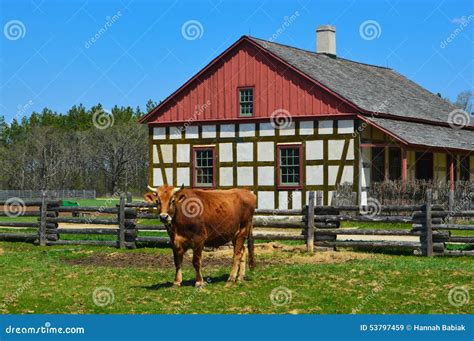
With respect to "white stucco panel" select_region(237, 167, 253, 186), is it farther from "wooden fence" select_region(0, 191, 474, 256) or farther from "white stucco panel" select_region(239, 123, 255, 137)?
"wooden fence" select_region(0, 191, 474, 256)

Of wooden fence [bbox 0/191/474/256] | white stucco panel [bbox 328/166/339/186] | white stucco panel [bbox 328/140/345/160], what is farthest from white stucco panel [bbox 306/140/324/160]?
wooden fence [bbox 0/191/474/256]

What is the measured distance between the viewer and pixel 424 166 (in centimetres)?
3759

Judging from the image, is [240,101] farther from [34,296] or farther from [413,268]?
[34,296]

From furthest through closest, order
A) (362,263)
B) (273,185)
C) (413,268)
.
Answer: (273,185), (362,263), (413,268)

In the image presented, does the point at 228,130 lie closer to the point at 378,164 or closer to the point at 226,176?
the point at 226,176

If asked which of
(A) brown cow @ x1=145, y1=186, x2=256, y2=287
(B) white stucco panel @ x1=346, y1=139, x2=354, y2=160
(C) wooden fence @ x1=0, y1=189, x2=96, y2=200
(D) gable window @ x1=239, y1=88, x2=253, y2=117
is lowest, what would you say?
(A) brown cow @ x1=145, y1=186, x2=256, y2=287

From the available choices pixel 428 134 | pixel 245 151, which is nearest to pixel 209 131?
pixel 245 151

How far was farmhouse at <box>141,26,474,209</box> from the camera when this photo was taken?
110ft

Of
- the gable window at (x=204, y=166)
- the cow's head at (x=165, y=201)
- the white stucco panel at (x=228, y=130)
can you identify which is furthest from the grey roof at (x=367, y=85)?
the cow's head at (x=165, y=201)

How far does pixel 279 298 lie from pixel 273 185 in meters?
21.8

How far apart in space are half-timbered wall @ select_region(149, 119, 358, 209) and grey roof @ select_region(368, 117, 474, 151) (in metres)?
1.90

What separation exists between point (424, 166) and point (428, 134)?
81.5 inches

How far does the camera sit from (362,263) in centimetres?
1831

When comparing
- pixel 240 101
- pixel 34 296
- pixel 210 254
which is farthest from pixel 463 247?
pixel 240 101
